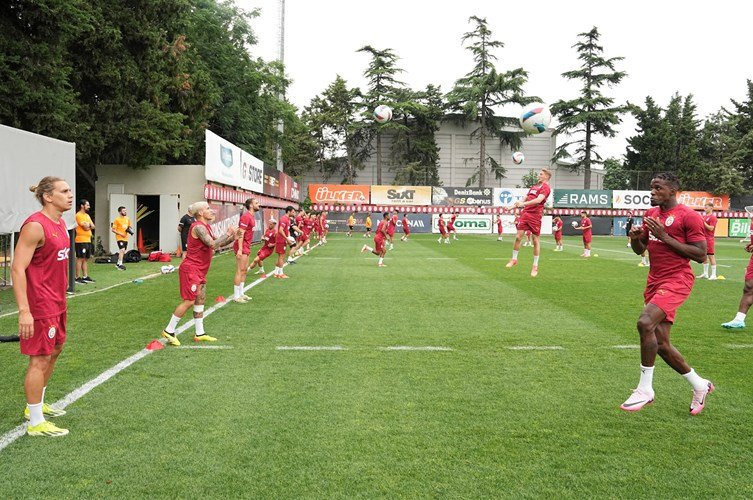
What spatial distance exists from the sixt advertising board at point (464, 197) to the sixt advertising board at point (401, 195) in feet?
3.36

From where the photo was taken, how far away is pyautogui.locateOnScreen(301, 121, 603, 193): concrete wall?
65438mm

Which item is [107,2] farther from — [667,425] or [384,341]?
[667,425]

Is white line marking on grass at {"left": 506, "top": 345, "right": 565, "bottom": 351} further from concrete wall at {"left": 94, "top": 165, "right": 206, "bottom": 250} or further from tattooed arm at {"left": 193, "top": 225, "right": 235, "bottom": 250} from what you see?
concrete wall at {"left": 94, "top": 165, "right": 206, "bottom": 250}

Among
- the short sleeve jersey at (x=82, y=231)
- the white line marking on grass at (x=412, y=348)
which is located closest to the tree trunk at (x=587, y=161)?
the short sleeve jersey at (x=82, y=231)

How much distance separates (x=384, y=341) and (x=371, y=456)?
13.4 ft

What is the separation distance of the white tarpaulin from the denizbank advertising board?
158 ft

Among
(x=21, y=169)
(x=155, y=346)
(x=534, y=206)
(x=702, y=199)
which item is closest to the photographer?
Result: (x=155, y=346)

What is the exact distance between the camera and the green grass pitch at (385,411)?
12.9 feet

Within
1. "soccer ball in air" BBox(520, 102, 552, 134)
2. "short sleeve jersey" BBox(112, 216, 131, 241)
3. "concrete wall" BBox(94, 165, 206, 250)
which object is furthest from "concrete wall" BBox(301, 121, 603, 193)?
"soccer ball in air" BBox(520, 102, 552, 134)

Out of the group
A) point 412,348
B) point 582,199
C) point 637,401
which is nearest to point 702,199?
point 582,199

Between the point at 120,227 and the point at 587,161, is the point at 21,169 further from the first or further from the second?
the point at 587,161

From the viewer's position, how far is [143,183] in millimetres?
26031

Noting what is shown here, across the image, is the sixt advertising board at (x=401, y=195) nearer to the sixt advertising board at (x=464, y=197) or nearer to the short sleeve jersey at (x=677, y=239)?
the sixt advertising board at (x=464, y=197)

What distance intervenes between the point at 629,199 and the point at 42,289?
56.8 meters
